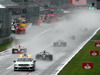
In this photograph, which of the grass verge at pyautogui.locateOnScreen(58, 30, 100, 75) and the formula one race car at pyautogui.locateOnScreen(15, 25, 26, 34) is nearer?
the grass verge at pyautogui.locateOnScreen(58, 30, 100, 75)

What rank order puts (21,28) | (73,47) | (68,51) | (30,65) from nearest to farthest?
(30,65) < (68,51) < (73,47) < (21,28)

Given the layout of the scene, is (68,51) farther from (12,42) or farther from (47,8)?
(47,8)

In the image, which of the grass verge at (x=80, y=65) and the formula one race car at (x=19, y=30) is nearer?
the grass verge at (x=80, y=65)

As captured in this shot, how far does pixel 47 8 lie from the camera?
652 feet

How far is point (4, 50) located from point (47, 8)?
409 feet

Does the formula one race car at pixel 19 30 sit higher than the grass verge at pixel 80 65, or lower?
lower

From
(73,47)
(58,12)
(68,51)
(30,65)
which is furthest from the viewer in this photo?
(58,12)

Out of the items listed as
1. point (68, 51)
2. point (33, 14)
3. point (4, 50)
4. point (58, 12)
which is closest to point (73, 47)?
point (68, 51)

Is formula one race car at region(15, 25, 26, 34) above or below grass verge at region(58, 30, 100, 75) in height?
below

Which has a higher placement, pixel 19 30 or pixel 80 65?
pixel 80 65

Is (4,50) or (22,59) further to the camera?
(4,50)

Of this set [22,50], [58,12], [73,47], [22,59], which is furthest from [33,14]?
[22,59]

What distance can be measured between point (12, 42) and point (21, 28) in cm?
2531

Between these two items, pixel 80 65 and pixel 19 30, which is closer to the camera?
pixel 80 65
